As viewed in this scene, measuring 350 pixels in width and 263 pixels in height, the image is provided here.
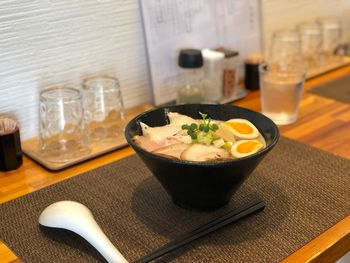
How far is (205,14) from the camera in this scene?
1409 millimetres

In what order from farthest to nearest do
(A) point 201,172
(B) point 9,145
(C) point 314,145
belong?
(C) point 314,145 < (B) point 9,145 < (A) point 201,172

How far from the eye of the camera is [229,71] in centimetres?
142

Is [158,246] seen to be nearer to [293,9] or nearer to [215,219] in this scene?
[215,219]

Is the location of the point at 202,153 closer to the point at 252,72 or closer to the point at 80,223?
the point at 80,223

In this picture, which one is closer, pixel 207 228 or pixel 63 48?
pixel 207 228

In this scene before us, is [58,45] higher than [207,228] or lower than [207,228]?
higher

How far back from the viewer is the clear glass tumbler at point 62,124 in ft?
3.62

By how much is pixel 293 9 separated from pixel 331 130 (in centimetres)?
64

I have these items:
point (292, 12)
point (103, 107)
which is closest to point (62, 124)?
point (103, 107)

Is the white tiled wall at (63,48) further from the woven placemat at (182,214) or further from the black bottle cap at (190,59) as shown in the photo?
the woven placemat at (182,214)

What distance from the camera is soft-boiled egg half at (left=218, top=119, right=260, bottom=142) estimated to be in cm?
88

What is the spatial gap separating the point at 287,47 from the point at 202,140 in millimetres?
908

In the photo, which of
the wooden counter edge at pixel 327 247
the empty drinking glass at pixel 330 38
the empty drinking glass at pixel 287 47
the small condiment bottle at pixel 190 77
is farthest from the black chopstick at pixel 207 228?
the empty drinking glass at pixel 330 38

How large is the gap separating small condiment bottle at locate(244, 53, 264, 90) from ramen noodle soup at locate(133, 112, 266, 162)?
0.58m
